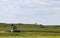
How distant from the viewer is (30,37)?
2297 centimetres

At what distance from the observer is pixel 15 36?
23.3 m

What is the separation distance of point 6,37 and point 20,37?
1315 mm

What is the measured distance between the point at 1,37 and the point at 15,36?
5.00ft

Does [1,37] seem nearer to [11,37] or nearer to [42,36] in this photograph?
[11,37]

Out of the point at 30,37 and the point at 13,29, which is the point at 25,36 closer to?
the point at 30,37

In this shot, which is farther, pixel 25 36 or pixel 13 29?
pixel 13 29

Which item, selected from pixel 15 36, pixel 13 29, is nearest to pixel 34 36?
pixel 15 36

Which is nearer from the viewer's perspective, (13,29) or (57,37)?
(57,37)

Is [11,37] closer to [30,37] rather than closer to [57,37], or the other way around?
[30,37]

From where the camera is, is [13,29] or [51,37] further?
[13,29]

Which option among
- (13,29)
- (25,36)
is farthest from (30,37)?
(13,29)

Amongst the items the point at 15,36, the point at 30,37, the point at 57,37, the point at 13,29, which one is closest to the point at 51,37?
the point at 57,37

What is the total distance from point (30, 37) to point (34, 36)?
699 mm

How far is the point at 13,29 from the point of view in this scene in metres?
27.9
